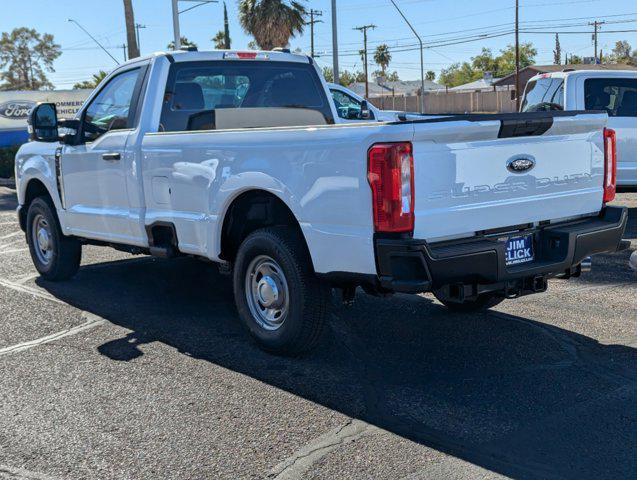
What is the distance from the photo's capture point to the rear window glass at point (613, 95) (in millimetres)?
11336

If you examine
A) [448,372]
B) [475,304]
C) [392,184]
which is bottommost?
[448,372]

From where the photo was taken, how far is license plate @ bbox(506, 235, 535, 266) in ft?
16.1

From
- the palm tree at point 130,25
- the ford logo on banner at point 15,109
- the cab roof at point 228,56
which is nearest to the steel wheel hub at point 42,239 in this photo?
the cab roof at point 228,56

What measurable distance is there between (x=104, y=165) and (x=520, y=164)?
3.63 meters

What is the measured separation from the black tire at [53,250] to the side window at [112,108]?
1095 millimetres

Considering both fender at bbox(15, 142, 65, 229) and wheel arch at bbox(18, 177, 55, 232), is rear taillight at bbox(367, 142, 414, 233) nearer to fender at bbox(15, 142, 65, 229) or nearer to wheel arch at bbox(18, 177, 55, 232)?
fender at bbox(15, 142, 65, 229)

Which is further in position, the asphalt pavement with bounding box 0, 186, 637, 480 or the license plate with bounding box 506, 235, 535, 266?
the license plate with bounding box 506, 235, 535, 266

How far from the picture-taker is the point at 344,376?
507 centimetres

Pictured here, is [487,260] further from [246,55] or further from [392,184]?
[246,55]

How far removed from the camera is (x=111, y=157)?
671cm

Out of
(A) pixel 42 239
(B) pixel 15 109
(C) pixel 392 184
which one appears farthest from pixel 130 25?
(C) pixel 392 184

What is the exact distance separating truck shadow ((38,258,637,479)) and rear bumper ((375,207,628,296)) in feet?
1.84

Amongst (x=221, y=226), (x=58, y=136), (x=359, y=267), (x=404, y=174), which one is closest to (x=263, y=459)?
(x=359, y=267)

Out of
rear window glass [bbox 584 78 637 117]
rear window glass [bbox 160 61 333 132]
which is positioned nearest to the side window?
rear window glass [bbox 160 61 333 132]
